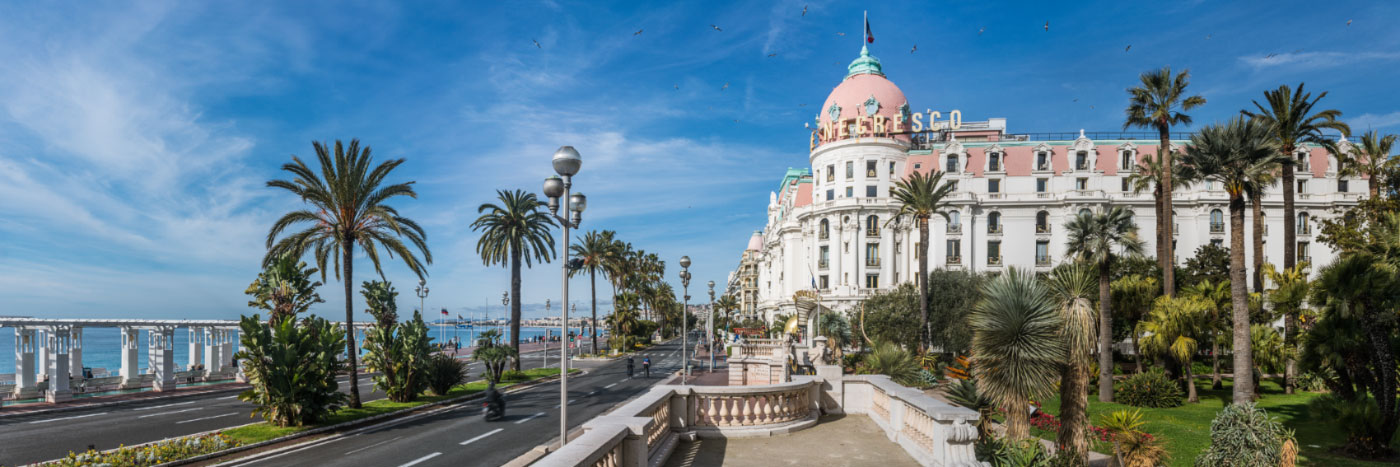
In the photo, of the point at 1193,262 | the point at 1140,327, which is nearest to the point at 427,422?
the point at 1140,327

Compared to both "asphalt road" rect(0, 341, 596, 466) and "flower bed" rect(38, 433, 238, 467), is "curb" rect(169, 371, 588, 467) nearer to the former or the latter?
"flower bed" rect(38, 433, 238, 467)

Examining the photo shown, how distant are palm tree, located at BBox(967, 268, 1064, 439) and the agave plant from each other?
20.0 metres

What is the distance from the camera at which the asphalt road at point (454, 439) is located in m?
18.0

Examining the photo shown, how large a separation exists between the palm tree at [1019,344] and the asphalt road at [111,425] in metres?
21.3

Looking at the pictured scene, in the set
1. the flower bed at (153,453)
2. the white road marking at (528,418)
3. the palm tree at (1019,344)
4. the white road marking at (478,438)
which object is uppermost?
the palm tree at (1019,344)

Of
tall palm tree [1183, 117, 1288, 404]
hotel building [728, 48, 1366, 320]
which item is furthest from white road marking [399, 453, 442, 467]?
A: hotel building [728, 48, 1366, 320]

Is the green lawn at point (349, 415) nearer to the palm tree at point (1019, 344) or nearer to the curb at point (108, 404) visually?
the curb at point (108, 404)

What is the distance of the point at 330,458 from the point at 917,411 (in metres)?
15.1

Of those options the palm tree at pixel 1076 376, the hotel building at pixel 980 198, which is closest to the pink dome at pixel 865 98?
the hotel building at pixel 980 198

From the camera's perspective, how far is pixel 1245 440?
39.9 feet

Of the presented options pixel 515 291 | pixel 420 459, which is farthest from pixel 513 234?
pixel 420 459

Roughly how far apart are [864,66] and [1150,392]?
49845 millimetres

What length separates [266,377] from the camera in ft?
71.3

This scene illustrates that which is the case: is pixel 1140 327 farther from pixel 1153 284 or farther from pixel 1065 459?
pixel 1065 459
